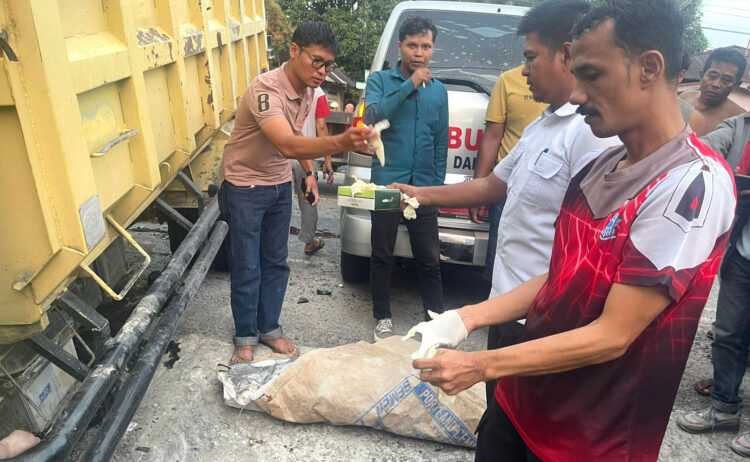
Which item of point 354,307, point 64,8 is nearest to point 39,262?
point 64,8

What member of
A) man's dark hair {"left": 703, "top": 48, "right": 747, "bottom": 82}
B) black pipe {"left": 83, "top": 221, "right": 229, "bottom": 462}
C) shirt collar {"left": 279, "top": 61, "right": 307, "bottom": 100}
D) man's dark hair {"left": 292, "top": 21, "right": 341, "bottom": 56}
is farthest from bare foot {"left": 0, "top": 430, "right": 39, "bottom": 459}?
man's dark hair {"left": 703, "top": 48, "right": 747, "bottom": 82}

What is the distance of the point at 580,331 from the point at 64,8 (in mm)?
1914

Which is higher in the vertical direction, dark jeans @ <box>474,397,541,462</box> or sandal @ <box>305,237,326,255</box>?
dark jeans @ <box>474,397,541,462</box>

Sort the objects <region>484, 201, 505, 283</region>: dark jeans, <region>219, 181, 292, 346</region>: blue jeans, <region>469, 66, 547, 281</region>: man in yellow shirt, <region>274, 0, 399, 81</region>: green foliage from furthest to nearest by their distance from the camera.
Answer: <region>274, 0, 399, 81</region>: green foliage < <region>484, 201, 505, 283</region>: dark jeans < <region>469, 66, 547, 281</region>: man in yellow shirt < <region>219, 181, 292, 346</region>: blue jeans

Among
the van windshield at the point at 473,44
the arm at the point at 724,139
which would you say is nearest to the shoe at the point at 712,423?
the arm at the point at 724,139

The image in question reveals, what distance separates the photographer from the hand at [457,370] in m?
1.32

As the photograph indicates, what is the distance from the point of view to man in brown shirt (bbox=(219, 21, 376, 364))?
2791 millimetres

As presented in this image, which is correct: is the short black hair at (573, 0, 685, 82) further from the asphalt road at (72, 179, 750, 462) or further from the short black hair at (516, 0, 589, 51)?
the asphalt road at (72, 179, 750, 462)

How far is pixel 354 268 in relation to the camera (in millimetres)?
4375

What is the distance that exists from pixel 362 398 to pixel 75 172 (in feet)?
5.44

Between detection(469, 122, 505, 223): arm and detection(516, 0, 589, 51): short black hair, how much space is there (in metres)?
1.43

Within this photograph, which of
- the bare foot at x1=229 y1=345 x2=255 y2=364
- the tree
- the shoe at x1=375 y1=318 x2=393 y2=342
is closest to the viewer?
the bare foot at x1=229 y1=345 x2=255 y2=364

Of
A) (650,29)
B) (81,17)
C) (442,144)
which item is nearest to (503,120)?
(442,144)

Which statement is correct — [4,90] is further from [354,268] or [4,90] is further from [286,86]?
[354,268]
